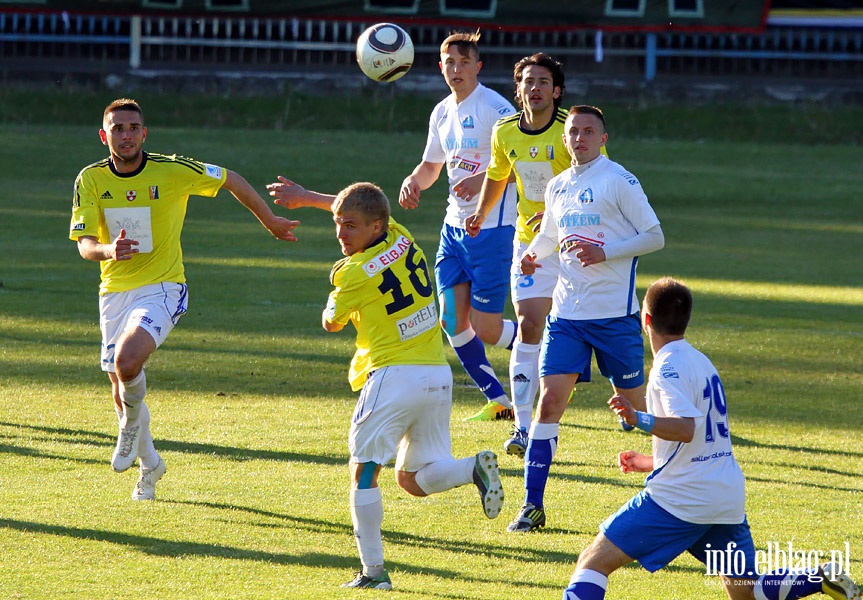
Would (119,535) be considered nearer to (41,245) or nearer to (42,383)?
(42,383)

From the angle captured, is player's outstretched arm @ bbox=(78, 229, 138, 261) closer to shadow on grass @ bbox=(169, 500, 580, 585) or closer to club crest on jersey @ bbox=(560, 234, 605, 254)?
shadow on grass @ bbox=(169, 500, 580, 585)

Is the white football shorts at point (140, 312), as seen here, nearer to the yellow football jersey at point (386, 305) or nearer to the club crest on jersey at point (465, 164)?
the yellow football jersey at point (386, 305)

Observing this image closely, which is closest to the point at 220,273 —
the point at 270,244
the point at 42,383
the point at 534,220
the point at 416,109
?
the point at 270,244

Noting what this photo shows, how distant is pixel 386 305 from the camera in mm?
5941

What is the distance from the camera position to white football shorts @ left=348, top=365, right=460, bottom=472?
584 cm

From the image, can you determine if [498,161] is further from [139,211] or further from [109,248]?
[109,248]

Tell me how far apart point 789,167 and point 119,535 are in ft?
71.8

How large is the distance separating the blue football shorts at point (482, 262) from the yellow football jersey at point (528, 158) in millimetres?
875

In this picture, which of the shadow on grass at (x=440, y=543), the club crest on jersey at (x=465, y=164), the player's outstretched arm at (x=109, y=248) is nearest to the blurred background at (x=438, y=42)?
the club crest on jersey at (x=465, y=164)

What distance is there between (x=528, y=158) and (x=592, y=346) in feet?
5.68

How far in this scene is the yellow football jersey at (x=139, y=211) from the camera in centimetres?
753

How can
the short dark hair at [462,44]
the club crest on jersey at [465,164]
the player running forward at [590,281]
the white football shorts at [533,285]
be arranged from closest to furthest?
the player running forward at [590,281], the white football shorts at [533,285], the short dark hair at [462,44], the club crest on jersey at [465,164]

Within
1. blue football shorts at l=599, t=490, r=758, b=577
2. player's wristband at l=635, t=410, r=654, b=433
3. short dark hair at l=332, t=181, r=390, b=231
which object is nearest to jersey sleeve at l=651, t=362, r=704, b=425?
player's wristband at l=635, t=410, r=654, b=433

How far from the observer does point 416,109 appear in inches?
1128
